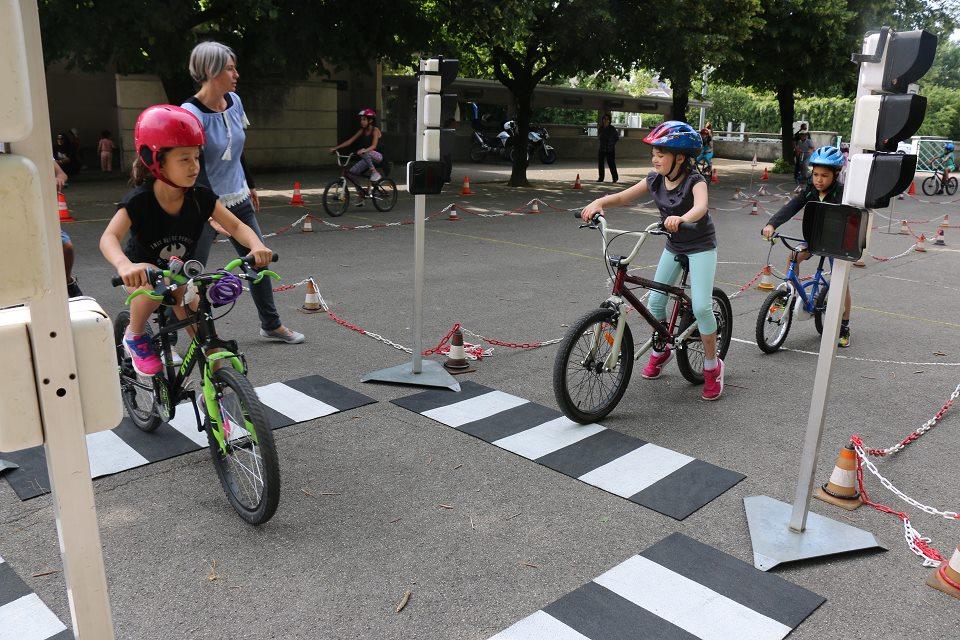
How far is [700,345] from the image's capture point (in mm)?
6266

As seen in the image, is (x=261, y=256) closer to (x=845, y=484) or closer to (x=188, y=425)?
(x=188, y=425)

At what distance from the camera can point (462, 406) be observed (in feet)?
18.3

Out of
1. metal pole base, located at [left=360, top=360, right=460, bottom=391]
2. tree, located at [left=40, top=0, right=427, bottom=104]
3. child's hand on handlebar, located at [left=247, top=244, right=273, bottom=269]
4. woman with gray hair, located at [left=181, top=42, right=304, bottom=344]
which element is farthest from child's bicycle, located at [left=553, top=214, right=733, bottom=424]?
tree, located at [left=40, top=0, right=427, bottom=104]

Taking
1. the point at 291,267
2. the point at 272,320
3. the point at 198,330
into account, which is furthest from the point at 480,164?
the point at 198,330

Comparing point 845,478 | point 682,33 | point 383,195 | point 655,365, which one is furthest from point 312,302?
point 682,33

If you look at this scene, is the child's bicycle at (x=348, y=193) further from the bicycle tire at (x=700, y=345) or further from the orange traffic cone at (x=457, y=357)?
the bicycle tire at (x=700, y=345)

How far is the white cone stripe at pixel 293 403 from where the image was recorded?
5.32 metres

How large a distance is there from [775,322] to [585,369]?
2.76 m

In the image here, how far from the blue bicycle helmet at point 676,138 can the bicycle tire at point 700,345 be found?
49.6 inches

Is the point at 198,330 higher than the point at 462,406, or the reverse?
the point at 198,330

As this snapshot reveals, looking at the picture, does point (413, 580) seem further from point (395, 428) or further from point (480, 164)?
point (480, 164)

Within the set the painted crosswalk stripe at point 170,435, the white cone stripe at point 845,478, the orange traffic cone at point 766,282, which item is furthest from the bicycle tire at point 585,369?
the orange traffic cone at point 766,282

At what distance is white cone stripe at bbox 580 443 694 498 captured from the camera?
4441 millimetres

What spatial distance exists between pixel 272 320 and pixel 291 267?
3499mm
